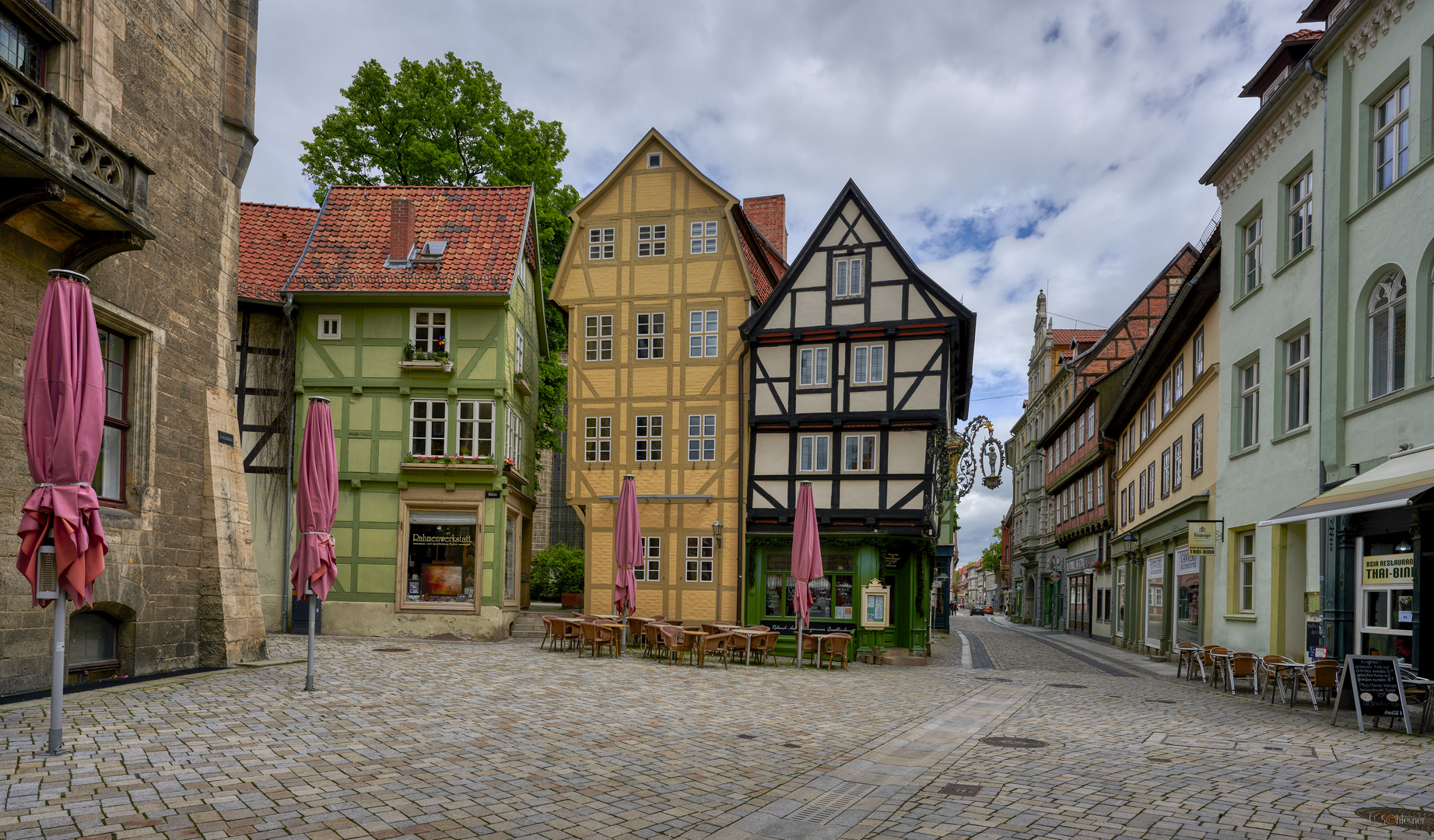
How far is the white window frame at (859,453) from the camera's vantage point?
23188 mm

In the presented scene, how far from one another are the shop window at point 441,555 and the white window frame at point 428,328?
13.2 feet

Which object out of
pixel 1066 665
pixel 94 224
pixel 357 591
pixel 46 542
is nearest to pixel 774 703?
pixel 46 542

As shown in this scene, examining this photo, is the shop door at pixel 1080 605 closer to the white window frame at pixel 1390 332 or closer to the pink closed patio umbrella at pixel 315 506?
the white window frame at pixel 1390 332

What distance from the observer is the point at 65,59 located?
11.6 metres

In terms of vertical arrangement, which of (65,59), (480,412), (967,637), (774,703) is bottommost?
(967,637)

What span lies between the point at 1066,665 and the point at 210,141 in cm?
2030

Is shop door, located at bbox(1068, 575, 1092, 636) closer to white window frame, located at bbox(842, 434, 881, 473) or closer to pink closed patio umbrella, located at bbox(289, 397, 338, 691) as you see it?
white window frame, located at bbox(842, 434, 881, 473)

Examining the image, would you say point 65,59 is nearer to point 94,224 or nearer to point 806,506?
point 94,224

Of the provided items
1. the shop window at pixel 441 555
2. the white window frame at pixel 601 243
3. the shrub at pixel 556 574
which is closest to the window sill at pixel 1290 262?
the white window frame at pixel 601 243

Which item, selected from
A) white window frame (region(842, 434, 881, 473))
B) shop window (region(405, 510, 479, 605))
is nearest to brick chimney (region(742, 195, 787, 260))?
white window frame (region(842, 434, 881, 473))

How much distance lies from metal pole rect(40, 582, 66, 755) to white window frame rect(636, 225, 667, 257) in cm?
1852

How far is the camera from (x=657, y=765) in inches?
325

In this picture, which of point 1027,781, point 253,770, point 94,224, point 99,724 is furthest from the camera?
point 94,224

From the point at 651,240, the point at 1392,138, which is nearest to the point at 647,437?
the point at 651,240
